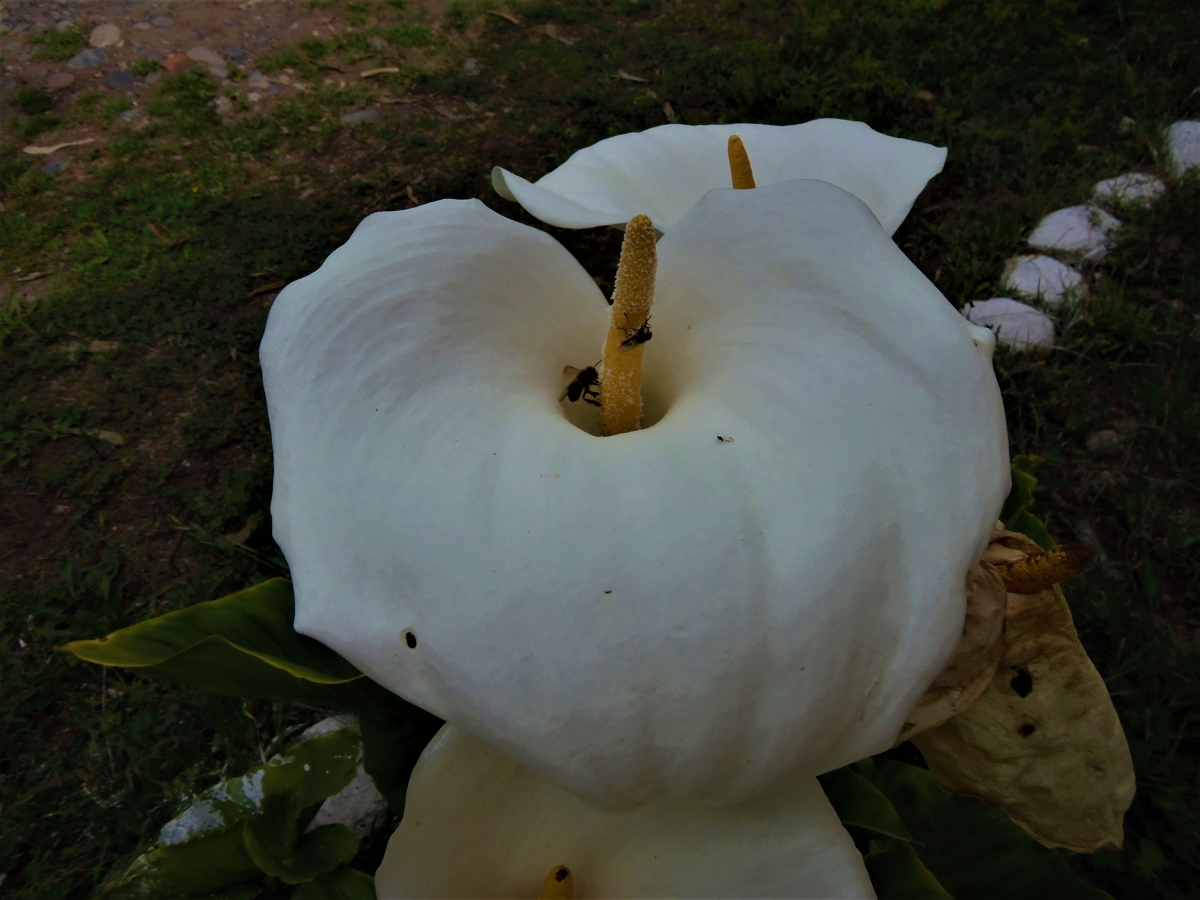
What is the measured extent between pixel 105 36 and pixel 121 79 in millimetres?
277

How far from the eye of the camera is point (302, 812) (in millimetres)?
876

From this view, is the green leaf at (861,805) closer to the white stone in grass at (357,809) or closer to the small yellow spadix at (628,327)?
the small yellow spadix at (628,327)

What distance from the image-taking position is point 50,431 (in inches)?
67.3

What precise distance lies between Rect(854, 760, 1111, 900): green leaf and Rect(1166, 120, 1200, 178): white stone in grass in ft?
6.32

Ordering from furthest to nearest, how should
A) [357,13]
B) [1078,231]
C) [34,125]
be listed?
[357,13], [34,125], [1078,231]

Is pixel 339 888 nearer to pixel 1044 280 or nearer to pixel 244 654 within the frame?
pixel 244 654

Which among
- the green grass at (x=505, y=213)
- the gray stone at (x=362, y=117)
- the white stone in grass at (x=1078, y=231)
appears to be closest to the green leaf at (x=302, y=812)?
the green grass at (x=505, y=213)

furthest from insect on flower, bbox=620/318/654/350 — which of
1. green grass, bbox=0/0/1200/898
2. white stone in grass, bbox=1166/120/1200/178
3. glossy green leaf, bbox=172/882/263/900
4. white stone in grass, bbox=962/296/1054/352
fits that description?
white stone in grass, bbox=1166/120/1200/178

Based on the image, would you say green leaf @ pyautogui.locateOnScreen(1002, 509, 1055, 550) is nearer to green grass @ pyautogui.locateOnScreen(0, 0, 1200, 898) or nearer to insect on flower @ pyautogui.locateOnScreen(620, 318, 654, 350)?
green grass @ pyautogui.locateOnScreen(0, 0, 1200, 898)

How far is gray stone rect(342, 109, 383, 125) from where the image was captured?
247cm

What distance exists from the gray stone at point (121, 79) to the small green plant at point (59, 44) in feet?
0.64

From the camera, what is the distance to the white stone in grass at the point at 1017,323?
68.1 inches

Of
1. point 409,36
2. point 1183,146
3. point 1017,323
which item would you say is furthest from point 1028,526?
point 409,36

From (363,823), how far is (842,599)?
2.92 feet
